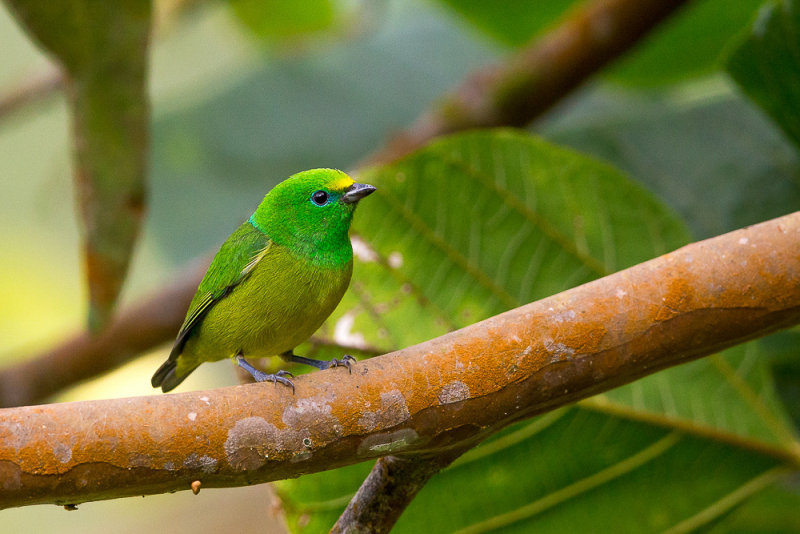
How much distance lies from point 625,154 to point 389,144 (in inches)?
34.4

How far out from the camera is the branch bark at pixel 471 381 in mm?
1127

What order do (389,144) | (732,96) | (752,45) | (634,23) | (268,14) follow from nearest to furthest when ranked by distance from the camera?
(752,45) < (634,23) < (732,96) < (389,144) < (268,14)

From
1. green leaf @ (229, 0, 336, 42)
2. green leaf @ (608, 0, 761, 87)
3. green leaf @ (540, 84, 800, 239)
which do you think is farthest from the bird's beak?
green leaf @ (229, 0, 336, 42)

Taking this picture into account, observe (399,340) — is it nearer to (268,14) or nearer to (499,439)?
(499,439)

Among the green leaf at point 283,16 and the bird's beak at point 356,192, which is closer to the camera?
the bird's beak at point 356,192

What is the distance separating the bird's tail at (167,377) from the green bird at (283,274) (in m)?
0.18

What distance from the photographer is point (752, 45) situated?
1917 mm

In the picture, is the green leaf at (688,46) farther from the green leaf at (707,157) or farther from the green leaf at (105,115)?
the green leaf at (105,115)

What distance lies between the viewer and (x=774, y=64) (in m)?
1.93

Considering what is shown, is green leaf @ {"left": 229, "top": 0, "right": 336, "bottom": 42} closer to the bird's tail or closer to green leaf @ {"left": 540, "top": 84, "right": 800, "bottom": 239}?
green leaf @ {"left": 540, "top": 84, "right": 800, "bottom": 239}

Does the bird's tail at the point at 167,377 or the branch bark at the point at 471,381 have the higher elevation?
the bird's tail at the point at 167,377

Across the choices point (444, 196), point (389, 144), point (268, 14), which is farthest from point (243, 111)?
point (444, 196)

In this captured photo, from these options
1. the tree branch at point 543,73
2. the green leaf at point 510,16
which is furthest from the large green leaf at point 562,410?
the green leaf at point 510,16

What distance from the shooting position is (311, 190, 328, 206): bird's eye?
192 centimetres
